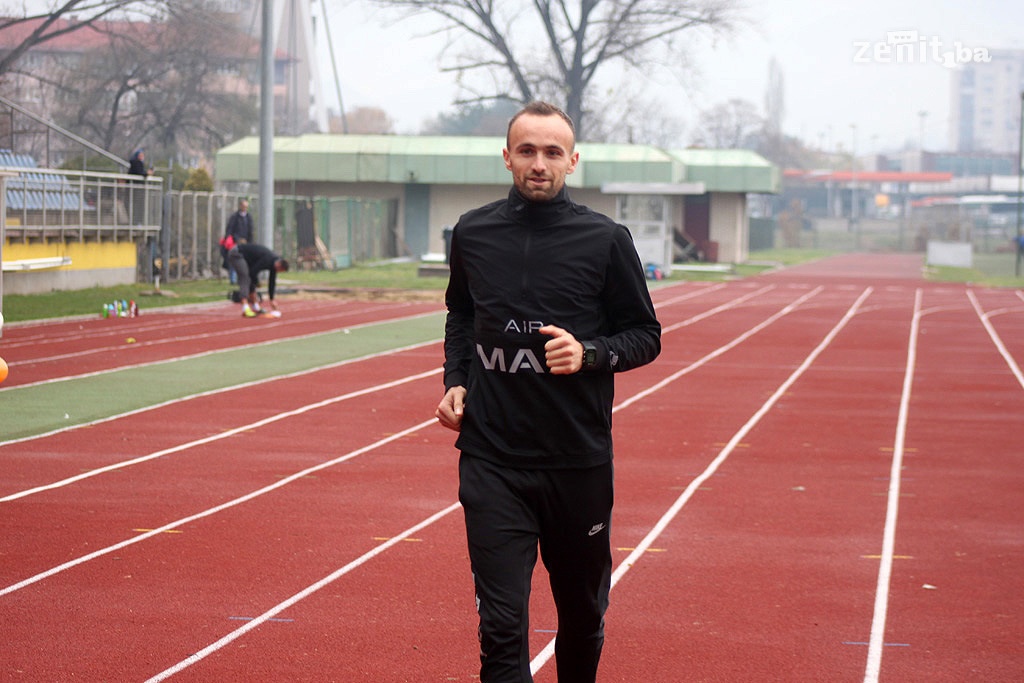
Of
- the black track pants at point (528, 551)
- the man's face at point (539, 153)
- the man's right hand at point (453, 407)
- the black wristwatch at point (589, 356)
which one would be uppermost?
the man's face at point (539, 153)

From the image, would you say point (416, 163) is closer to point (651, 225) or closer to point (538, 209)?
point (651, 225)

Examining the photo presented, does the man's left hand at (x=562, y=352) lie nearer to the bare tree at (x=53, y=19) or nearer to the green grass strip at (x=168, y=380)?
the green grass strip at (x=168, y=380)

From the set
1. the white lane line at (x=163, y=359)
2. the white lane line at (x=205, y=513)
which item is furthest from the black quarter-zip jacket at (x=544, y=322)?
the white lane line at (x=163, y=359)

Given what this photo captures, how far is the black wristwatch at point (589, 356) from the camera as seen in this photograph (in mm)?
4074

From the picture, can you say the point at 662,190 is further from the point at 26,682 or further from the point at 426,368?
the point at 26,682

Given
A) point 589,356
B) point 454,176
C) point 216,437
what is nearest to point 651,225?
point 454,176

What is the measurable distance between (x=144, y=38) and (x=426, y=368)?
41757 mm

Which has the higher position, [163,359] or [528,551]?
[528,551]

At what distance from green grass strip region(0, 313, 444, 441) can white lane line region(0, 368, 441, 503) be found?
1.11 meters

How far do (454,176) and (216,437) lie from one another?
136 ft

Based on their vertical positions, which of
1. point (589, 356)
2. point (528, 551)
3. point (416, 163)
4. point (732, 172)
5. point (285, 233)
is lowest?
point (528, 551)

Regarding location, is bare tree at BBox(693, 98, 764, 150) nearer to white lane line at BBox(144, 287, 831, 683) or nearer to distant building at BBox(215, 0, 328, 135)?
distant building at BBox(215, 0, 328, 135)

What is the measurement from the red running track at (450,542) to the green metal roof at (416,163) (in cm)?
3758

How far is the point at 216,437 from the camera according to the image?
37.6 feet
